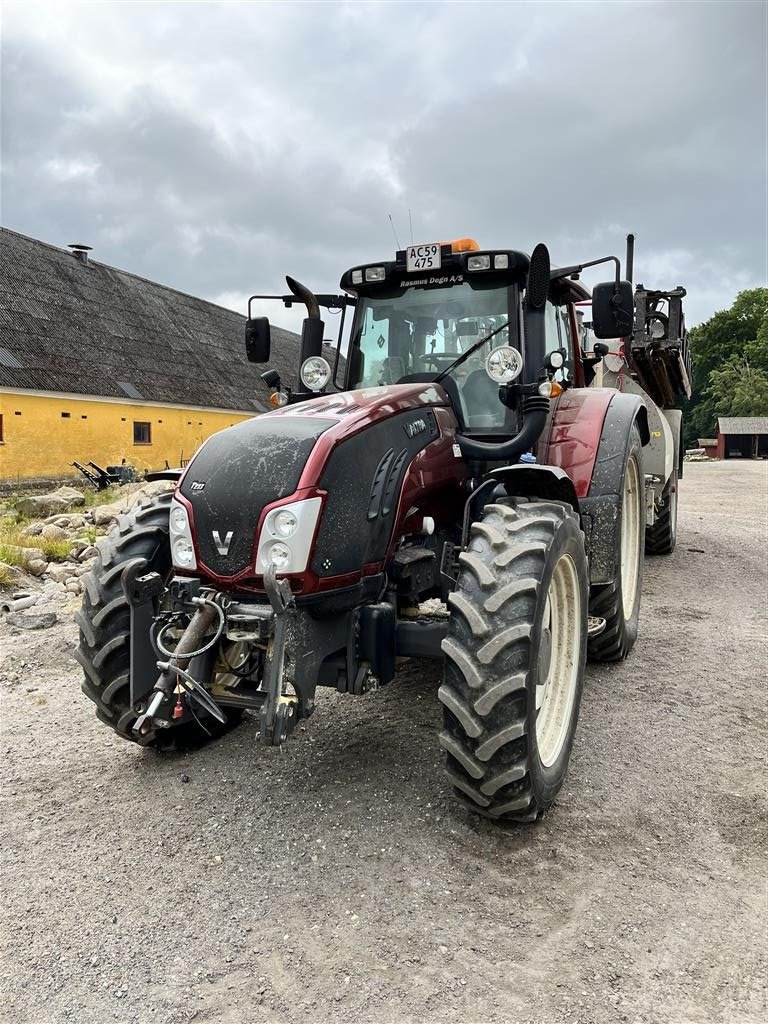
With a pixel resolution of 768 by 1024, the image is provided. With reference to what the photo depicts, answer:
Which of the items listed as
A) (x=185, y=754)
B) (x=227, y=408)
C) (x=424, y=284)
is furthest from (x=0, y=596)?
(x=227, y=408)

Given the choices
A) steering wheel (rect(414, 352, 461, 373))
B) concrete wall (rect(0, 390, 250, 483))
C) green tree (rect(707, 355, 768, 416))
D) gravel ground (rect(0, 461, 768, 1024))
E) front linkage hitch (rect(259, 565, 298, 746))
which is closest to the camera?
gravel ground (rect(0, 461, 768, 1024))

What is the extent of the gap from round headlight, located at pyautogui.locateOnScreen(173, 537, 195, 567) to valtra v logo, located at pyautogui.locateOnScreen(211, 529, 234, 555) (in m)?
0.14

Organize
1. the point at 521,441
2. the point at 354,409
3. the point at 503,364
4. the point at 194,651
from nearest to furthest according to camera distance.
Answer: the point at 194,651
the point at 354,409
the point at 503,364
the point at 521,441

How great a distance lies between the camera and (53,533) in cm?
1020

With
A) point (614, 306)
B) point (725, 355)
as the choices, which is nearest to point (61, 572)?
point (614, 306)

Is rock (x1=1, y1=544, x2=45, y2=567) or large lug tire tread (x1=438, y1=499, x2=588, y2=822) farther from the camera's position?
rock (x1=1, y1=544, x2=45, y2=567)

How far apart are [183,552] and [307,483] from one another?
2.15 feet

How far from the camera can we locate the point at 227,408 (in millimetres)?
27344

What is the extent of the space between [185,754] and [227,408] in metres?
24.2

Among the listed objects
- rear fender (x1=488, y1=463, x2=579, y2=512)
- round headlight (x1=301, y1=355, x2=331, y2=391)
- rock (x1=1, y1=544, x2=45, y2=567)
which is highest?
round headlight (x1=301, y1=355, x2=331, y2=391)

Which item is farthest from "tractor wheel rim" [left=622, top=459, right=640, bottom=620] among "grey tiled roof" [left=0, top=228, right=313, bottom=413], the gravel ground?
"grey tiled roof" [left=0, top=228, right=313, bottom=413]

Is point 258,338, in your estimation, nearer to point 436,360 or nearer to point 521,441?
point 436,360

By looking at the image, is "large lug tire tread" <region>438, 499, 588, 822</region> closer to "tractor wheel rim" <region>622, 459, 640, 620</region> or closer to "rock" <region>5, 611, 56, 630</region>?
"tractor wheel rim" <region>622, 459, 640, 620</region>

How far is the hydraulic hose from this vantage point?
4.09m
